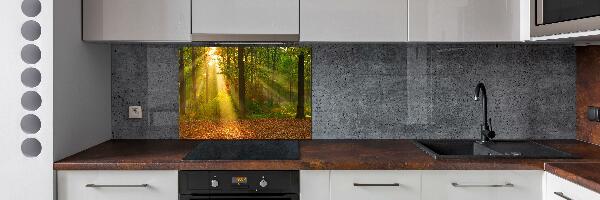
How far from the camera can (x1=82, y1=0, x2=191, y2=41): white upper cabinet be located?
2.71m

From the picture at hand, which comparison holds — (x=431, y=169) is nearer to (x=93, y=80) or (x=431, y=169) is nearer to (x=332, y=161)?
(x=332, y=161)

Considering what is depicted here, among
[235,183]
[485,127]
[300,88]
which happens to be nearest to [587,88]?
[485,127]

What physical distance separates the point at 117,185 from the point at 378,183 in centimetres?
106

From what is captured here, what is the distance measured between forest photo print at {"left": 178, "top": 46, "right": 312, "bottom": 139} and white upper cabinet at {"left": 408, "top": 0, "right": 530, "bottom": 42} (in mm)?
656

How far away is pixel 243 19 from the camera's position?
2725 millimetres

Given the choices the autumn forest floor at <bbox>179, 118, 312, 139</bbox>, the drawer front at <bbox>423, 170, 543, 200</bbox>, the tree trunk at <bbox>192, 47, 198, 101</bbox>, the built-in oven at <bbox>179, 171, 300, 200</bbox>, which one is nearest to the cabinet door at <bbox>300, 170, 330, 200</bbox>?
the built-in oven at <bbox>179, 171, 300, 200</bbox>

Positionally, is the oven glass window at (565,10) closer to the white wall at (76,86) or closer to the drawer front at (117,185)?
the drawer front at (117,185)

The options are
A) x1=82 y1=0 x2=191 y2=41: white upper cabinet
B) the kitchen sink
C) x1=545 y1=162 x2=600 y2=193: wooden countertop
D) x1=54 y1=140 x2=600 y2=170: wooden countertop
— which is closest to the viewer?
x1=545 y1=162 x2=600 y2=193: wooden countertop

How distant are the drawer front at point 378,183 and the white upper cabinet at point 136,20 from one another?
97cm

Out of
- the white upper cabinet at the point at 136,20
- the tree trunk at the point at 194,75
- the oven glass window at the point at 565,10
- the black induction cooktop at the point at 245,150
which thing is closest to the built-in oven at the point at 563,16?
the oven glass window at the point at 565,10
